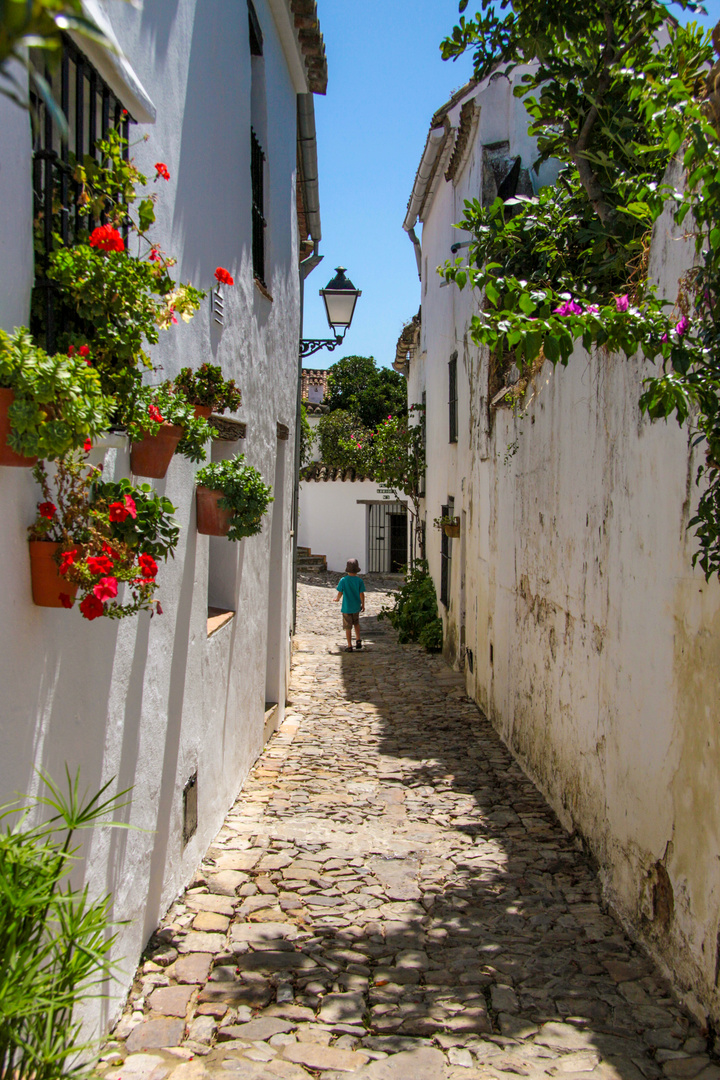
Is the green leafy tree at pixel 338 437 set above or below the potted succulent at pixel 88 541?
above

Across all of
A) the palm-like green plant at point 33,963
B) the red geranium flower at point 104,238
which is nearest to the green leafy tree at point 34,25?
the palm-like green plant at point 33,963

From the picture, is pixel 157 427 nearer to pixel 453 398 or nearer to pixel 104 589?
pixel 104 589

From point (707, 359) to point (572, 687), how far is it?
2.97 meters

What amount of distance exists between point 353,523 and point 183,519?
21.4 m

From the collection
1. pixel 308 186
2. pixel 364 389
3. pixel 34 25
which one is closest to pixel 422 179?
pixel 308 186

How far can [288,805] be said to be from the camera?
6.50 metres

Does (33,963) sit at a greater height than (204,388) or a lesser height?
lesser

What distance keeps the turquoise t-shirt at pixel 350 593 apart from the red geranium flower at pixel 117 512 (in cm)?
1079

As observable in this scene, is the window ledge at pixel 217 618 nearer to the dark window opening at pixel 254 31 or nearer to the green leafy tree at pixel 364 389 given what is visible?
the dark window opening at pixel 254 31

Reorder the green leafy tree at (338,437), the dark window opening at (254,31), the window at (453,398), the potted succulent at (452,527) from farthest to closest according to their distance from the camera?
the green leafy tree at (338,437) → the window at (453,398) → the potted succulent at (452,527) → the dark window opening at (254,31)

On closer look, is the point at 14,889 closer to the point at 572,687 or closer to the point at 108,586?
the point at 108,586

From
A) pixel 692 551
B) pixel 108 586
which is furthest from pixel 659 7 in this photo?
pixel 108 586

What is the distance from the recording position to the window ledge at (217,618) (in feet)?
18.4

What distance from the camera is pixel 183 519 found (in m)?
4.77
